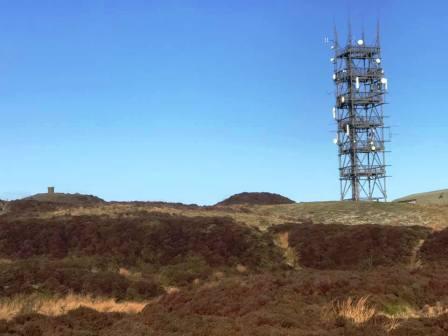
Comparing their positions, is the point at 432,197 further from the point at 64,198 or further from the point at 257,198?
the point at 64,198

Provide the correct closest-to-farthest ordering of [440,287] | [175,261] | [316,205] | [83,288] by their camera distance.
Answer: [440,287] < [83,288] < [175,261] < [316,205]

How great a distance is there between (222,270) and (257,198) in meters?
39.5

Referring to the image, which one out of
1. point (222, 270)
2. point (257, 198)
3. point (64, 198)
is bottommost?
point (222, 270)

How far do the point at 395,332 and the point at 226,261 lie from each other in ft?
69.0

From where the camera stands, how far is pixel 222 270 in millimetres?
29766

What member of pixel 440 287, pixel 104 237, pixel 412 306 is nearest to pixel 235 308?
pixel 412 306

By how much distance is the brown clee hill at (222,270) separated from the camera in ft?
42.6

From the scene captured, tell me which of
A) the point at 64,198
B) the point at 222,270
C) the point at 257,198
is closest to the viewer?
the point at 222,270

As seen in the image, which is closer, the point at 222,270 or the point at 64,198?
the point at 222,270

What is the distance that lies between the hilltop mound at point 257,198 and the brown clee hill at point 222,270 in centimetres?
1779

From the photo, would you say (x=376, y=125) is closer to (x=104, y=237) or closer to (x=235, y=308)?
(x=104, y=237)

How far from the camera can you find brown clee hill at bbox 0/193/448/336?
12984 millimetres

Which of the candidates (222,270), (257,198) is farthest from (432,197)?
(222,270)

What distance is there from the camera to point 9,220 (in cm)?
3788
